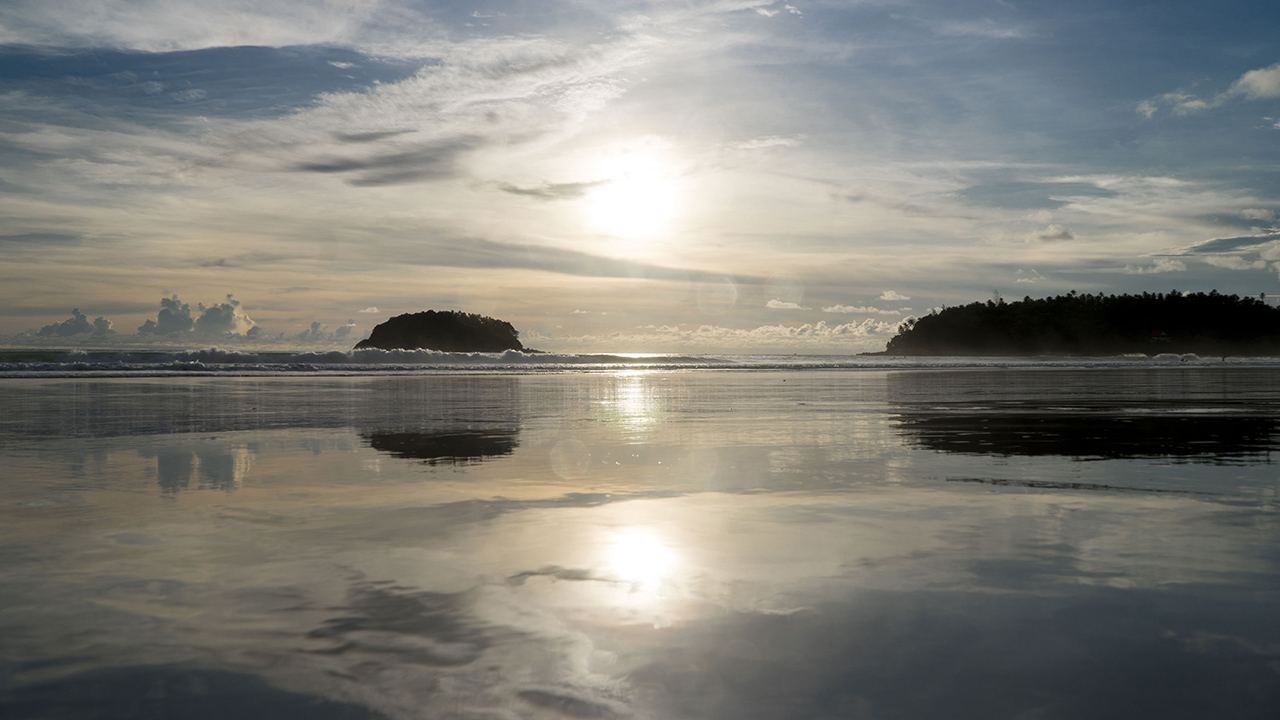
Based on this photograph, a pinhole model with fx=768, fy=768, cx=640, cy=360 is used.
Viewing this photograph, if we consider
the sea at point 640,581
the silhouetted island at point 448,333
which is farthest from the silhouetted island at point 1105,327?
the sea at point 640,581

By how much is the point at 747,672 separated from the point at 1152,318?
195 meters

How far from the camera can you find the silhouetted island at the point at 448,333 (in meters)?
136

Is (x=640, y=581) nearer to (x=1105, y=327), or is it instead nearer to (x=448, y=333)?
(x=448, y=333)

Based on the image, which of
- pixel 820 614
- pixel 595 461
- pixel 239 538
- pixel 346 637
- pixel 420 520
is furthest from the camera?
pixel 595 461

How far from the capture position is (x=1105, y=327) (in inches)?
6565

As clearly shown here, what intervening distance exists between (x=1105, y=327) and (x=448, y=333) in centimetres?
13840

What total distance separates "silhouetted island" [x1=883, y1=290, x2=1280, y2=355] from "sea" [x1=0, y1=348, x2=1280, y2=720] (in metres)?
169

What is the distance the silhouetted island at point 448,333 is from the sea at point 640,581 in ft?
412

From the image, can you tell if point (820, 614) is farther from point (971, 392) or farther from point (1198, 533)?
point (971, 392)

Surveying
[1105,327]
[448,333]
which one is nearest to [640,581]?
[448,333]

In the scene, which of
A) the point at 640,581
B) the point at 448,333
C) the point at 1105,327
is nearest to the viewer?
the point at 640,581

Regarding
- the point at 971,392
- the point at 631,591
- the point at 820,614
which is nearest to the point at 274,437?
the point at 631,591

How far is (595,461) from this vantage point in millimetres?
9172

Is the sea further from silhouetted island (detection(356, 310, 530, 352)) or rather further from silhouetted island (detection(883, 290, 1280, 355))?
silhouetted island (detection(883, 290, 1280, 355))
